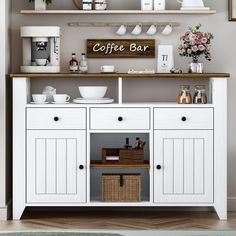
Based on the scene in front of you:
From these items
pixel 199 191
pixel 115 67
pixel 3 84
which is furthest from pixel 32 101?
pixel 199 191

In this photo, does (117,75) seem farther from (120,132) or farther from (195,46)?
(195,46)

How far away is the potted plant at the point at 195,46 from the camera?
180 inches

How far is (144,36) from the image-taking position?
4840 mm

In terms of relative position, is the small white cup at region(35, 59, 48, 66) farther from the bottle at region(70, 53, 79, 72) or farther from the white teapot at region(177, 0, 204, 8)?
the white teapot at region(177, 0, 204, 8)

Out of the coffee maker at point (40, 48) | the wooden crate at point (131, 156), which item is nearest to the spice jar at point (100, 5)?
the coffee maker at point (40, 48)

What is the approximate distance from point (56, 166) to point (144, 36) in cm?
120

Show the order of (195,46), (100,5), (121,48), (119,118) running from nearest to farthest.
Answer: (119,118) → (195,46) → (100,5) → (121,48)

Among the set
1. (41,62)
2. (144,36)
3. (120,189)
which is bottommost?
(120,189)

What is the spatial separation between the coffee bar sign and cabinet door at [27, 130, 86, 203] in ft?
2.29

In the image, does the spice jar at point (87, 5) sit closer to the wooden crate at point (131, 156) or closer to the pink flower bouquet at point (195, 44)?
the pink flower bouquet at point (195, 44)

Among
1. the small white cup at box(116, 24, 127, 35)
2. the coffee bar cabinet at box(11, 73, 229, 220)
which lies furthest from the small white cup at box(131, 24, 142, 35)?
the coffee bar cabinet at box(11, 73, 229, 220)

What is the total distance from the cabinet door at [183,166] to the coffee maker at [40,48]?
3.05 feet

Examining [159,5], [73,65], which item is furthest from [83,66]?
[159,5]

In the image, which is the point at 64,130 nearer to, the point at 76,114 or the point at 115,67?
the point at 76,114
